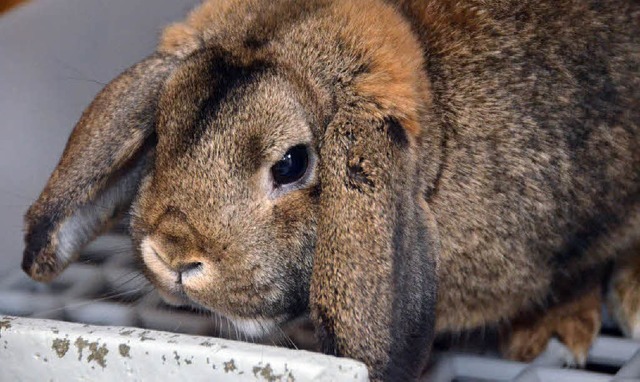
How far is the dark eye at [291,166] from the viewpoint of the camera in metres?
1.27

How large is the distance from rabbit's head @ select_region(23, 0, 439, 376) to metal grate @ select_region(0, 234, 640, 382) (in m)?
0.11

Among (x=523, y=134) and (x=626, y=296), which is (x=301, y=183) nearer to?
(x=523, y=134)

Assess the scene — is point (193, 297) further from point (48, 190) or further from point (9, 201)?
point (9, 201)

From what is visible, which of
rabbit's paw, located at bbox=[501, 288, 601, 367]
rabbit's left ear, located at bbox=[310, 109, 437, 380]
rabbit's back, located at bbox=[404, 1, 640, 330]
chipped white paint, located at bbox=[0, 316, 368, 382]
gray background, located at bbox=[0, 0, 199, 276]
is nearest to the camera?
chipped white paint, located at bbox=[0, 316, 368, 382]

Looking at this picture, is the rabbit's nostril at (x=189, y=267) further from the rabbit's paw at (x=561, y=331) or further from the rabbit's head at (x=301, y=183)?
the rabbit's paw at (x=561, y=331)

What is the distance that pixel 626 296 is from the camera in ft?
5.32

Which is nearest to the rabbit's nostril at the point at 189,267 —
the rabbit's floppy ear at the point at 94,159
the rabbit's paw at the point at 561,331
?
the rabbit's floppy ear at the point at 94,159

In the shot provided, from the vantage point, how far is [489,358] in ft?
5.14

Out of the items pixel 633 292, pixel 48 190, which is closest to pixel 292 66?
pixel 48 190

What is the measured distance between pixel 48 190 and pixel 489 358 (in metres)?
0.72

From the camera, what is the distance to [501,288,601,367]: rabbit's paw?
156 cm

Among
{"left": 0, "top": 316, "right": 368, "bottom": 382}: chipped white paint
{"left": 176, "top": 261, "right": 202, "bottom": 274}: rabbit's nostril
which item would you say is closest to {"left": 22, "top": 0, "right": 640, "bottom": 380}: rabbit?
{"left": 176, "top": 261, "right": 202, "bottom": 274}: rabbit's nostril

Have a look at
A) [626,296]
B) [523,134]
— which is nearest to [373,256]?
[523,134]

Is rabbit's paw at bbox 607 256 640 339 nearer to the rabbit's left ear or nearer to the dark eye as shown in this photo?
the rabbit's left ear
